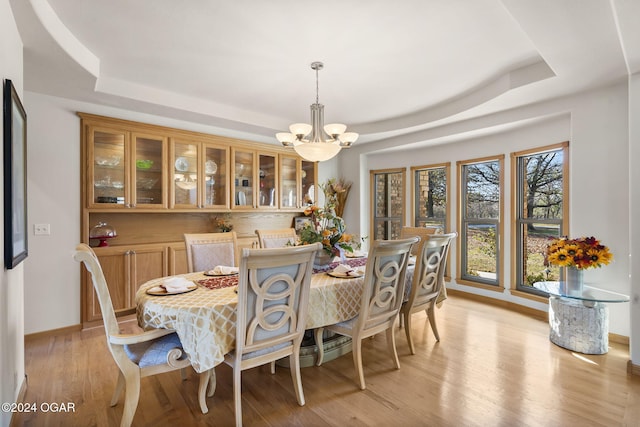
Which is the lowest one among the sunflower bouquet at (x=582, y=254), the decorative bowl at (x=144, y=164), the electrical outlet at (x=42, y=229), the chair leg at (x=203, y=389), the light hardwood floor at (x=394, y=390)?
the light hardwood floor at (x=394, y=390)

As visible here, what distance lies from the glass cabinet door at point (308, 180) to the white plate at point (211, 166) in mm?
1427

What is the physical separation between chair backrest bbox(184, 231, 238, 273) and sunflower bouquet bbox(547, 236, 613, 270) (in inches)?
119

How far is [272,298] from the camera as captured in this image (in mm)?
1820

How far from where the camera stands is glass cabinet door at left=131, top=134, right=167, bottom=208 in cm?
366

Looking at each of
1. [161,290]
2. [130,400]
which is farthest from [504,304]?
[130,400]

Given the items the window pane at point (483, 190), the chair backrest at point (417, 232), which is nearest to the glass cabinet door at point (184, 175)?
the chair backrest at point (417, 232)

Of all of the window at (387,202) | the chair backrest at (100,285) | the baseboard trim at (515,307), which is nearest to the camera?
the chair backrest at (100,285)

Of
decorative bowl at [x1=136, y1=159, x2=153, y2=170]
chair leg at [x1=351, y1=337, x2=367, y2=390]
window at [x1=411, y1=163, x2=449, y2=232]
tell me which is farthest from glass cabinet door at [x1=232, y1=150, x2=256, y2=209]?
chair leg at [x1=351, y1=337, x2=367, y2=390]

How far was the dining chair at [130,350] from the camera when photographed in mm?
1620

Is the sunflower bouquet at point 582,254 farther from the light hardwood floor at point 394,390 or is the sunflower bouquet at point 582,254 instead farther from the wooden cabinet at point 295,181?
the wooden cabinet at point 295,181

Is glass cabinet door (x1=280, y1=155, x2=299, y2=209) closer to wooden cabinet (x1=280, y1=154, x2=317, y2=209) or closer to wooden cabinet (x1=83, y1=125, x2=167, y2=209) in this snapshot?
wooden cabinet (x1=280, y1=154, x2=317, y2=209)

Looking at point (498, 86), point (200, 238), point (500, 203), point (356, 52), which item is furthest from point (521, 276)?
point (200, 238)

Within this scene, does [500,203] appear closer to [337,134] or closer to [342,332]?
[337,134]

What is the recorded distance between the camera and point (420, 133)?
4.57 meters
